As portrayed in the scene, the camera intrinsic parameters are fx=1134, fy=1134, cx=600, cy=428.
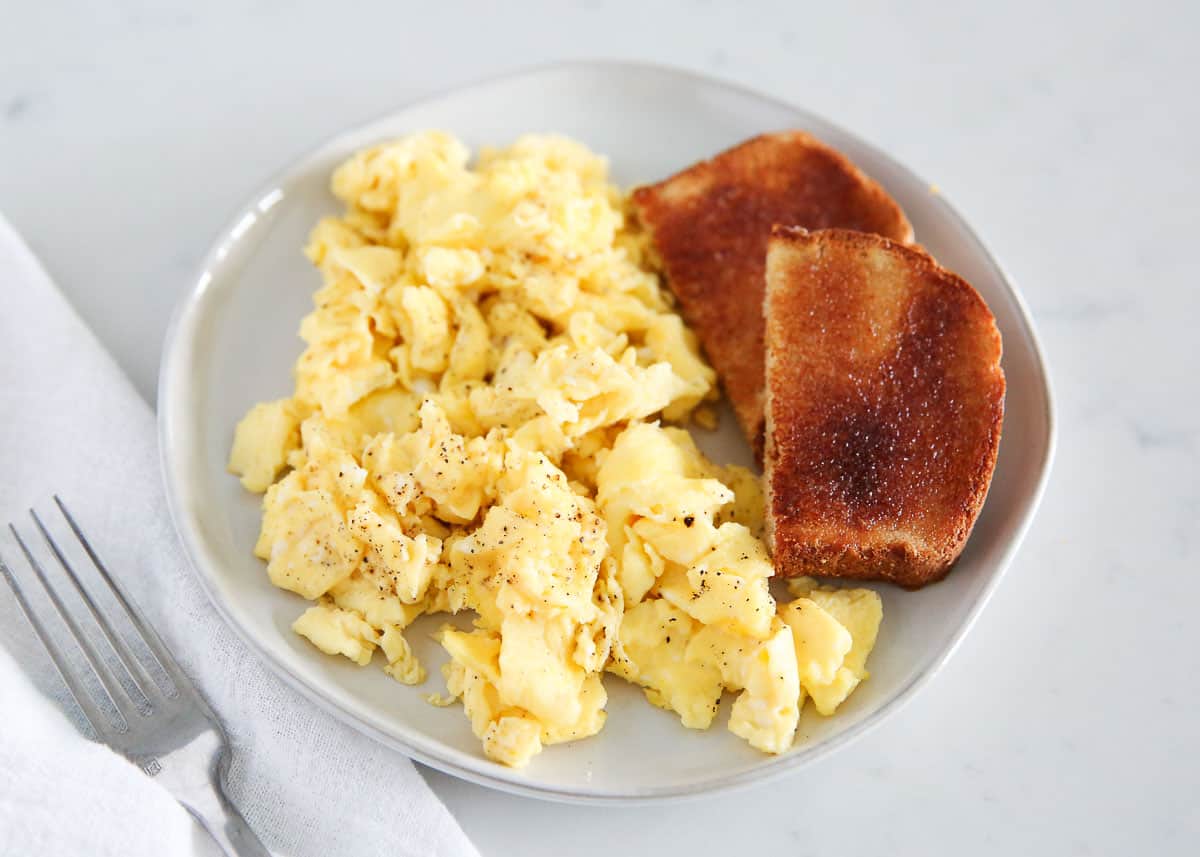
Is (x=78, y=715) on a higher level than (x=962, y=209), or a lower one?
higher

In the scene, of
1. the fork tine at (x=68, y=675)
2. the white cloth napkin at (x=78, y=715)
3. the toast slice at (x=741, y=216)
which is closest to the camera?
the white cloth napkin at (x=78, y=715)

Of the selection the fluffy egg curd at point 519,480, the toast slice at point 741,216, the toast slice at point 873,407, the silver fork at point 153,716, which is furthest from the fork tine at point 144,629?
the toast slice at point 741,216

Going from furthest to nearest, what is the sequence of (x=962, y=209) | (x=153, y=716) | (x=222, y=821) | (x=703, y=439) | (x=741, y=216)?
(x=962, y=209)
(x=741, y=216)
(x=703, y=439)
(x=153, y=716)
(x=222, y=821)

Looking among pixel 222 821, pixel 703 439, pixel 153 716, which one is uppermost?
pixel 153 716

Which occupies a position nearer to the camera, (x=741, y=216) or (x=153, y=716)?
(x=153, y=716)

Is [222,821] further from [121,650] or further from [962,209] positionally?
[962,209]

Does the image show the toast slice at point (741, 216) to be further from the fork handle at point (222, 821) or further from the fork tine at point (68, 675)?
the fork tine at point (68, 675)

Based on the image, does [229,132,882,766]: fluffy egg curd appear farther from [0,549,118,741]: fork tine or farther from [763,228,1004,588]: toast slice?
[0,549,118,741]: fork tine

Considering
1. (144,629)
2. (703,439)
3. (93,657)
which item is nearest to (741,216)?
(703,439)

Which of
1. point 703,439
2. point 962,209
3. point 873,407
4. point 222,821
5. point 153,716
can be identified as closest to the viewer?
point 222,821
